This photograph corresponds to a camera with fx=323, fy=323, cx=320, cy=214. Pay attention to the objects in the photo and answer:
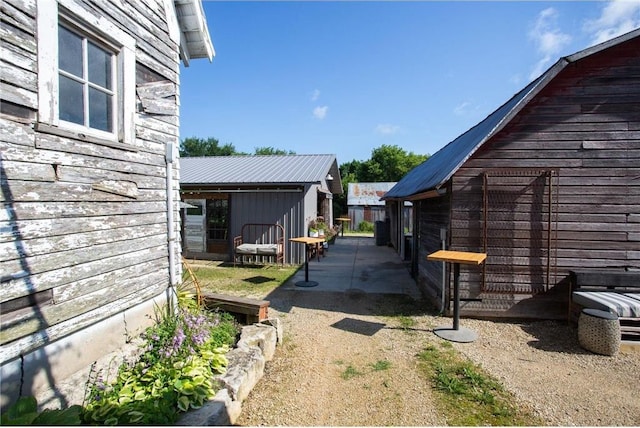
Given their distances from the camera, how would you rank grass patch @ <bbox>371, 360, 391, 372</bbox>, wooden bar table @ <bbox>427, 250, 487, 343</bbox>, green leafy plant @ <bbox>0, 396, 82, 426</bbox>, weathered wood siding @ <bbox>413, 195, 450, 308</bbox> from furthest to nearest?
1. weathered wood siding @ <bbox>413, 195, 450, 308</bbox>
2. wooden bar table @ <bbox>427, 250, 487, 343</bbox>
3. grass patch @ <bbox>371, 360, 391, 372</bbox>
4. green leafy plant @ <bbox>0, 396, 82, 426</bbox>

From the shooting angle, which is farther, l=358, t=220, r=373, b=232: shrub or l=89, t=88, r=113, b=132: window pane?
l=358, t=220, r=373, b=232: shrub

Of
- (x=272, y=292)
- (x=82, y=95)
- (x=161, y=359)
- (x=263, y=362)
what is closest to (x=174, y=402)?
(x=161, y=359)

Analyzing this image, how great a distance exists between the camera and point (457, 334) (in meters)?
5.45

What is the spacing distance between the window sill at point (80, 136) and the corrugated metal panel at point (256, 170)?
7553 millimetres

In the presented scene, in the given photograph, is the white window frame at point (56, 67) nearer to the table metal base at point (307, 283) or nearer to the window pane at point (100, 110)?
the window pane at point (100, 110)

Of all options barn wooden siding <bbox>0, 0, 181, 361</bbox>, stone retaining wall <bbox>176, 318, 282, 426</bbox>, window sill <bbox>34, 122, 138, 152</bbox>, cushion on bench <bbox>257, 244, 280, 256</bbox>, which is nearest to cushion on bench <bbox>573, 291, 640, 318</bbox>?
stone retaining wall <bbox>176, 318, 282, 426</bbox>

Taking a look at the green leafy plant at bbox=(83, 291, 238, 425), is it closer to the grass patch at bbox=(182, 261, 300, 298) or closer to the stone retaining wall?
the stone retaining wall

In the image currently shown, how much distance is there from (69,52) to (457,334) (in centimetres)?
641

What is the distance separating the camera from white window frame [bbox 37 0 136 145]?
2.79 meters

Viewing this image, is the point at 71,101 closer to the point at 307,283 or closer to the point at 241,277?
the point at 307,283

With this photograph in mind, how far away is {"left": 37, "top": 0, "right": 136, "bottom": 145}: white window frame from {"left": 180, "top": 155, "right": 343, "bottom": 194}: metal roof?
746 cm

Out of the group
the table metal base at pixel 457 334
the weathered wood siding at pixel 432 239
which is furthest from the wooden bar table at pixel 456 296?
the weathered wood siding at pixel 432 239

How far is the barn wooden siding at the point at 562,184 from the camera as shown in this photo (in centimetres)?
579

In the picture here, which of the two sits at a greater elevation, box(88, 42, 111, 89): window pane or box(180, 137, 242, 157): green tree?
box(180, 137, 242, 157): green tree
